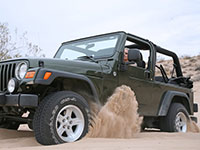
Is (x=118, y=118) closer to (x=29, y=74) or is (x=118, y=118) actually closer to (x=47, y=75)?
(x=47, y=75)

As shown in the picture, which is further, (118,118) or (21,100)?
(118,118)

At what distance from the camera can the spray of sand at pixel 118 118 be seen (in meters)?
3.88

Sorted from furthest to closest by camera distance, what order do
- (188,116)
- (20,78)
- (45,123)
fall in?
(188,116) → (20,78) → (45,123)

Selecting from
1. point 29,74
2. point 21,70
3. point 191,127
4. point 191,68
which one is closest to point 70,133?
point 29,74

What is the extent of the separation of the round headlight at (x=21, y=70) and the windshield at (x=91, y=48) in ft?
4.29

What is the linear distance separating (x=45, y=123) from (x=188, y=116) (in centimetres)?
373

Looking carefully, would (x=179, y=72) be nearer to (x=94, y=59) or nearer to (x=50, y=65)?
(x=94, y=59)

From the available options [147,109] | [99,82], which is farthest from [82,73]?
[147,109]

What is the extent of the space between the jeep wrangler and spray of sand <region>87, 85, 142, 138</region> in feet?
0.43

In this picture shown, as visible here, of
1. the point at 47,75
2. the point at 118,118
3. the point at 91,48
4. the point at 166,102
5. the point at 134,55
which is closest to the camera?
the point at 47,75

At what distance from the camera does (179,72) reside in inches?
260

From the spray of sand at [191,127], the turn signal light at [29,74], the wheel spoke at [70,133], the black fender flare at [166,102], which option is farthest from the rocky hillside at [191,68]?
the turn signal light at [29,74]

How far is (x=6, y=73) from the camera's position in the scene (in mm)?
3805

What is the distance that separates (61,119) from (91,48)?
6.07 feet
